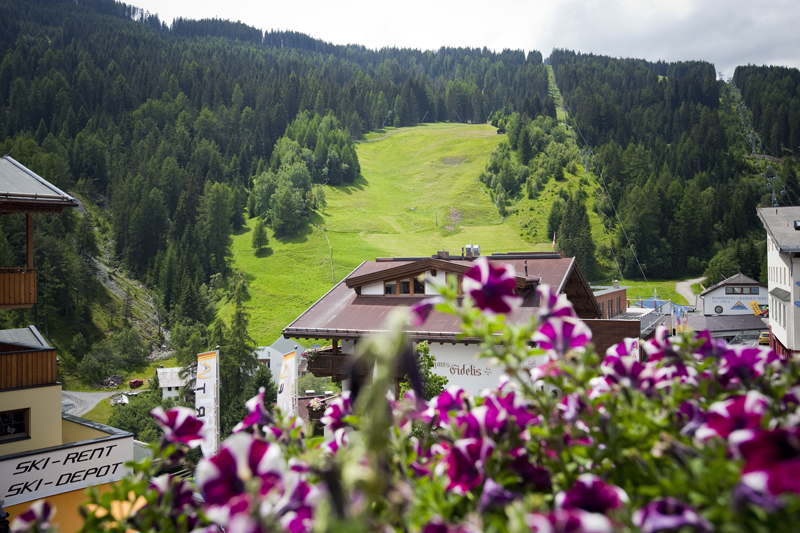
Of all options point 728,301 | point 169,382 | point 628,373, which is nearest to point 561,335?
point 628,373

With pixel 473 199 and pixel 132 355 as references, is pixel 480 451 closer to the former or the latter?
pixel 132 355

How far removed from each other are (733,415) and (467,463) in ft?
2.31

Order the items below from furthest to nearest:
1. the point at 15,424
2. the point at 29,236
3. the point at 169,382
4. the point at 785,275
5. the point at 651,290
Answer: the point at 651,290 → the point at 169,382 → the point at 785,275 → the point at 29,236 → the point at 15,424

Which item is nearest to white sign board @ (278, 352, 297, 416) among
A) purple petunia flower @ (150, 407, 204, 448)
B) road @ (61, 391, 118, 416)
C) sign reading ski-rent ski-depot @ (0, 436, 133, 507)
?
sign reading ski-rent ski-depot @ (0, 436, 133, 507)

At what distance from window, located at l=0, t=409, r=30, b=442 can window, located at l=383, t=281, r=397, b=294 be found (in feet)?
32.8

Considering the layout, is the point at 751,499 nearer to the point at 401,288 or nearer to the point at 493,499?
the point at 493,499

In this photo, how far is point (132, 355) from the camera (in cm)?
6781

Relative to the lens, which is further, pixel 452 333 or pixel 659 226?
pixel 659 226

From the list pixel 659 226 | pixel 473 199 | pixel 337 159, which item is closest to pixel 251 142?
pixel 337 159

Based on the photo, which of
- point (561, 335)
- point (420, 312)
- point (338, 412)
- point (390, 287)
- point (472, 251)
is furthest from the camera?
point (472, 251)

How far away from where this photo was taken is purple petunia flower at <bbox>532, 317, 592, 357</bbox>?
1869 millimetres

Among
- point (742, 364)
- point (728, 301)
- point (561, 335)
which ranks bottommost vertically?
point (728, 301)

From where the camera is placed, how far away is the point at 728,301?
1905 inches

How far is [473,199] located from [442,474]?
347 feet
